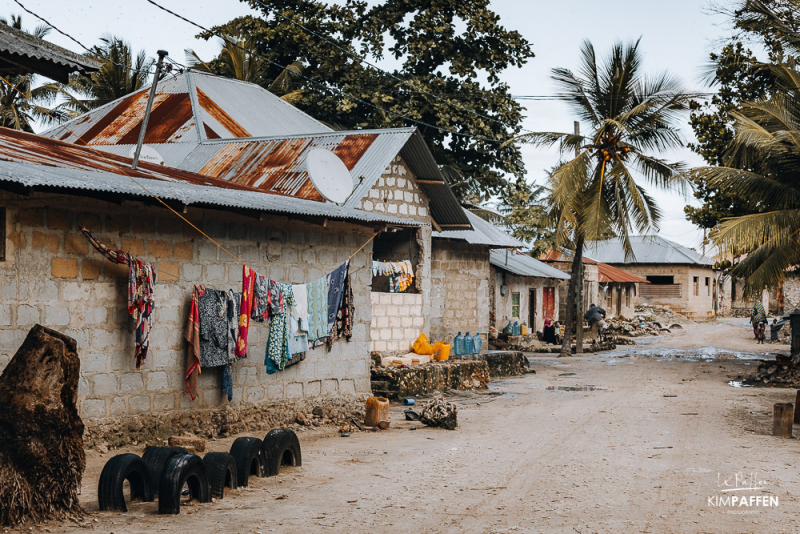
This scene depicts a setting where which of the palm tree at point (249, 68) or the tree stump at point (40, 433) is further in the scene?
the palm tree at point (249, 68)

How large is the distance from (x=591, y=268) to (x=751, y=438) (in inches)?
1119

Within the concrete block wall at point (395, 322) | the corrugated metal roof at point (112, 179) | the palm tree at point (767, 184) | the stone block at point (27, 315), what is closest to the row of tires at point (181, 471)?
the stone block at point (27, 315)

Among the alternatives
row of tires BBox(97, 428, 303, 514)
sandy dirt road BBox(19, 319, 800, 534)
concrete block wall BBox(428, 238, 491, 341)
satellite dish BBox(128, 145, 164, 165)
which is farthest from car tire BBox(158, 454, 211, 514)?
concrete block wall BBox(428, 238, 491, 341)

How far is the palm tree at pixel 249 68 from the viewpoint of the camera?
26.0 meters

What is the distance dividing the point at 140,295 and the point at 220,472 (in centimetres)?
243

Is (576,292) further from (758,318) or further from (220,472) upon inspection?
(220,472)

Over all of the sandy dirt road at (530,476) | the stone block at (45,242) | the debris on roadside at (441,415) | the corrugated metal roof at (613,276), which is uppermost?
the corrugated metal roof at (613,276)

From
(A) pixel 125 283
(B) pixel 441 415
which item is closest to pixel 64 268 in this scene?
(A) pixel 125 283

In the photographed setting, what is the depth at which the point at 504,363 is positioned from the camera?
728 inches

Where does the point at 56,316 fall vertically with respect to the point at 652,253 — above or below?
below

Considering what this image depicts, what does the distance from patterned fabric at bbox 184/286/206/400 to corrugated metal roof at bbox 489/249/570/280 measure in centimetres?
1782

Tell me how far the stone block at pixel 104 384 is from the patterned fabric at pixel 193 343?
0.93m

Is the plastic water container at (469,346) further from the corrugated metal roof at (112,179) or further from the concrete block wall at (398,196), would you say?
the corrugated metal roof at (112,179)

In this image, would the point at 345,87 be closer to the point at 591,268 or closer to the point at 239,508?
the point at 591,268
